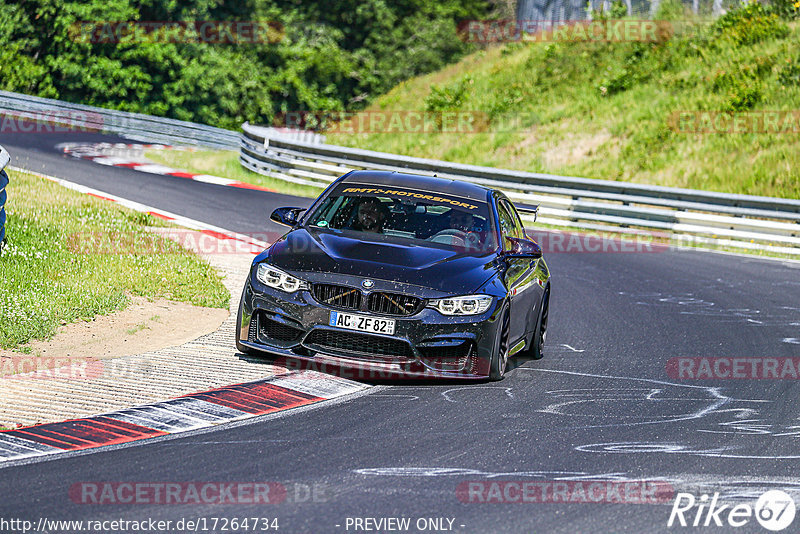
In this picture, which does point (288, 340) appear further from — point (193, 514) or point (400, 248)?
point (193, 514)

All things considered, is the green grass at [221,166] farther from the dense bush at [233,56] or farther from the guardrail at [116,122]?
the dense bush at [233,56]

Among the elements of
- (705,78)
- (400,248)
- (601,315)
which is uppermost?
(705,78)

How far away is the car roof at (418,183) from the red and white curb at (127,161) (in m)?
13.6

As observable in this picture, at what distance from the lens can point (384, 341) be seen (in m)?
8.46

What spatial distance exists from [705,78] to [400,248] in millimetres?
26299

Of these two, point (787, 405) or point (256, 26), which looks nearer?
point (787, 405)

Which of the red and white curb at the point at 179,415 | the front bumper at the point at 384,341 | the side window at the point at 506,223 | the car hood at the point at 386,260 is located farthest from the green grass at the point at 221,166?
the red and white curb at the point at 179,415

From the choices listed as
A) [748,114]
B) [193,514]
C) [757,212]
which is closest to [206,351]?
[193,514]

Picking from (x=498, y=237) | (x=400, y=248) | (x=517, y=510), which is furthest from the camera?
(x=498, y=237)

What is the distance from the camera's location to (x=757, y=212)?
843 inches

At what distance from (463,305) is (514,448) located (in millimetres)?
1787

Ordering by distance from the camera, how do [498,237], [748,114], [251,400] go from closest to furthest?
[251,400] < [498,237] < [748,114]

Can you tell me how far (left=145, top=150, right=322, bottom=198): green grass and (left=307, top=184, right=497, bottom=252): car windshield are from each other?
14034mm

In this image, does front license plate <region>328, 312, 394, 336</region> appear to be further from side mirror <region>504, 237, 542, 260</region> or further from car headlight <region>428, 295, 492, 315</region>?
side mirror <region>504, 237, 542, 260</region>
